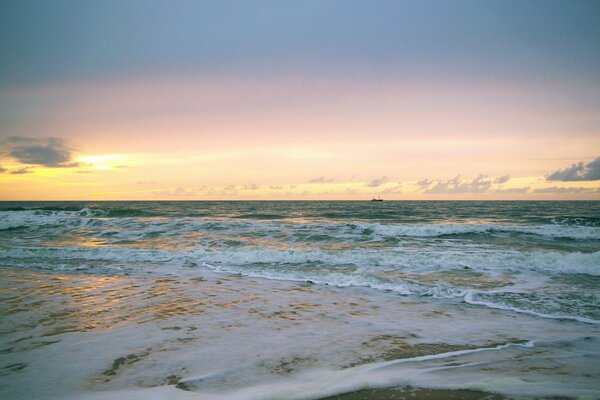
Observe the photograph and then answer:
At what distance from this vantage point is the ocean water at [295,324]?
3814mm

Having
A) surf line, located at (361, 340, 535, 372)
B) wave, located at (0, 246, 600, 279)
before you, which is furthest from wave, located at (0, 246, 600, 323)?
surf line, located at (361, 340, 535, 372)

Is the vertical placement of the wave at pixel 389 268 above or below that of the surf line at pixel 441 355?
below

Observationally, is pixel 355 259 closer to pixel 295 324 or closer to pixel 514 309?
pixel 514 309

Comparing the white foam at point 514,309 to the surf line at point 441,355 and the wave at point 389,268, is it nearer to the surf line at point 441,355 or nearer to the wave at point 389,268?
the wave at point 389,268

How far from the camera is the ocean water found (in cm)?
381

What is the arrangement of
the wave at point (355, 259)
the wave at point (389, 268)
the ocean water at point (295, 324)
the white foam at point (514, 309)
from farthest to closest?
1. the wave at point (355, 259)
2. the wave at point (389, 268)
3. the white foam at point (514, 309)
4. the ocean water at point (295, 324)

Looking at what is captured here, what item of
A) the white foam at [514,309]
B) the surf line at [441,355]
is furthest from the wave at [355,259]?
Answer: the surf line at [441,355]

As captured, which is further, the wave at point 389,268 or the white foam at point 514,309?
the wave at point 389,268

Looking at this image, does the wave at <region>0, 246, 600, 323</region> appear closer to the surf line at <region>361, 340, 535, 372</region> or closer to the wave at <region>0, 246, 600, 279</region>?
the wave at <region>0, 246, 600, 279</region>

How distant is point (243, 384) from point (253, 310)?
9.64 ft

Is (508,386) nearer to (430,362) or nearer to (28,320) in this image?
(430,362)

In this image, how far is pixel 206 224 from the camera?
2477 cm

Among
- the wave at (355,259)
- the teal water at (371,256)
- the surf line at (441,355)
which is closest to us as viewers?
the surf line at (441,355)

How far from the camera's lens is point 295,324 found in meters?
5.85
